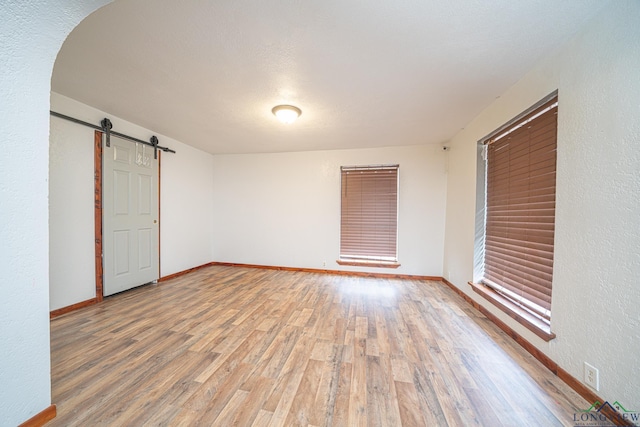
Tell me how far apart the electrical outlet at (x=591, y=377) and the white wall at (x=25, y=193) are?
10.4 feet

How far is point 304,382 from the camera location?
1.48m

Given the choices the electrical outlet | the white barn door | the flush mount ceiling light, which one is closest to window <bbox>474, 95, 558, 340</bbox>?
the electrical outlet

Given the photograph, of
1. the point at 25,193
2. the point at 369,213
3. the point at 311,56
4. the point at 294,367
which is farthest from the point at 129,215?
the point at 369,213

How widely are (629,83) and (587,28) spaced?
53 cm

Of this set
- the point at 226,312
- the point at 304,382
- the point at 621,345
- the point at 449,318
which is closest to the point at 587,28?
the point at 621,345

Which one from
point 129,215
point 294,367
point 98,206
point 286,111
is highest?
point 286,111

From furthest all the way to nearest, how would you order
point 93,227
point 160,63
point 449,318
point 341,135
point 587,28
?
point 341,135
point 93,227
point 449,318
point 160,63
point 587,28

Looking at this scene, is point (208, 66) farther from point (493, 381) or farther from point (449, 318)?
point (449, 318)

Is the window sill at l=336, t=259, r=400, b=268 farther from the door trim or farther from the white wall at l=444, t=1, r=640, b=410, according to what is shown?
the door trim

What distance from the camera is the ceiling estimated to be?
131 centimetres

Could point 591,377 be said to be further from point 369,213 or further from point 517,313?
point 369,213

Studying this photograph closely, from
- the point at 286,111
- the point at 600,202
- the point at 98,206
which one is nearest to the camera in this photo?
the point at 600,202

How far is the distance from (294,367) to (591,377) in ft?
6.24

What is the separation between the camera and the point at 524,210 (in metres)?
1.99
